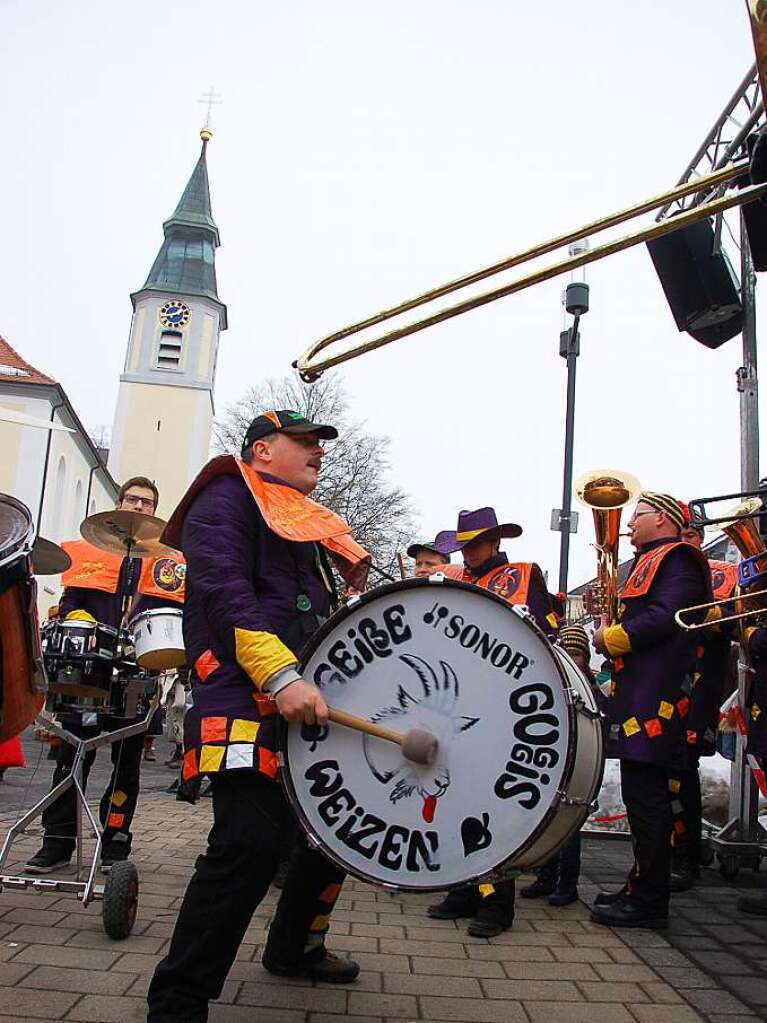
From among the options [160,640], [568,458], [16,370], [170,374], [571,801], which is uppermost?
[170,374]

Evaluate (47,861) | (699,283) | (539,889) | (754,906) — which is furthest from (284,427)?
(699,283)

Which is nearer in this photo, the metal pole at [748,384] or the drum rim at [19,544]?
the drum rim at [19,544]

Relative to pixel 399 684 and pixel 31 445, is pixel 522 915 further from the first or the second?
pixel 31 445

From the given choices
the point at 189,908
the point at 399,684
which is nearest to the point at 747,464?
the point at 399,684

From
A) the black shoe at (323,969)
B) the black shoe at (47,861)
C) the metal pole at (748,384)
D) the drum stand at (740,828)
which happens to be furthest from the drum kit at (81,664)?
the metal pole at (748,384)

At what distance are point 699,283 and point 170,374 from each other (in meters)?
47.9

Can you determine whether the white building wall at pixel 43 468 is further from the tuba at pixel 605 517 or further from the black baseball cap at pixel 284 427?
the black baseball cap at pixel 284 427

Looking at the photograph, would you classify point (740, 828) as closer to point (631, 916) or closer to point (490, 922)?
point (631, 916)

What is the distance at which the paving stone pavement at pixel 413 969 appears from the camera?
10.4 feet

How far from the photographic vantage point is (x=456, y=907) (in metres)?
4.66

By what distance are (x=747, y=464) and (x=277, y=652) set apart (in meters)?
5.47

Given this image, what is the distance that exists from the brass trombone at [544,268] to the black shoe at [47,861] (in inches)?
126

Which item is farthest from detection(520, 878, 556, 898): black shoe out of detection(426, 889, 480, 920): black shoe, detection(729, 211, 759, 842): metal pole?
detection(729, 211, 759, 842): metal pole

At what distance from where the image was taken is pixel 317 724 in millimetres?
2865
